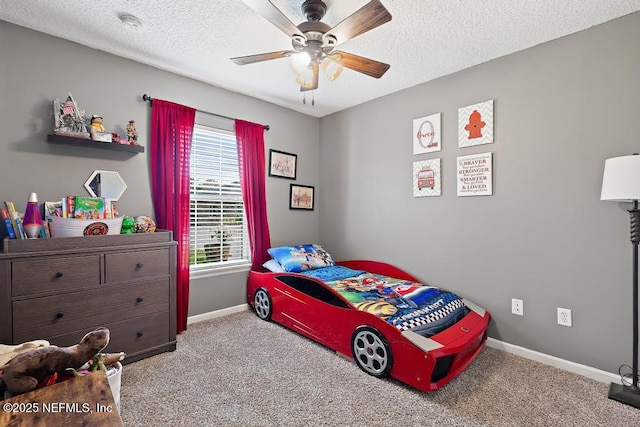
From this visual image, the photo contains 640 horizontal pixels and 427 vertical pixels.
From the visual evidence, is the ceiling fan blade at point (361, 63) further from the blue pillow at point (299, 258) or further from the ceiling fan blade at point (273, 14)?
the blue pillow at point (299, 258)

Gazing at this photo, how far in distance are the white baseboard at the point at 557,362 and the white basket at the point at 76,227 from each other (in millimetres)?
3151

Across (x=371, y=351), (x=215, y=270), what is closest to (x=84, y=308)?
(x=215, y=270)

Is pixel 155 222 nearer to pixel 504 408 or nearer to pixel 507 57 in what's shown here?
pixel 504 408

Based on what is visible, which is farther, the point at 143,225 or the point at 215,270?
the point at 215,270

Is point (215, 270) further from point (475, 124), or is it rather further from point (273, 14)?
point (475, 124)

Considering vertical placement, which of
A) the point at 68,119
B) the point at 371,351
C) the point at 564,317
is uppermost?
the point at 68,119

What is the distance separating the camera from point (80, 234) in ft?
6.90

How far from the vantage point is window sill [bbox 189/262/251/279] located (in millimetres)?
3070

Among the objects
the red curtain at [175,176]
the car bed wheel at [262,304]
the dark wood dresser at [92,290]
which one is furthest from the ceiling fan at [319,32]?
the car bed wheel at [262,304]

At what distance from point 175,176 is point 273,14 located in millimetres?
1812

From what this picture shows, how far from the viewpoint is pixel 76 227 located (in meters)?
2.09

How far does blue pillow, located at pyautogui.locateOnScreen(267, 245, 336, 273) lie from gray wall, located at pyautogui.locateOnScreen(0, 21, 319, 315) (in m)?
0.54

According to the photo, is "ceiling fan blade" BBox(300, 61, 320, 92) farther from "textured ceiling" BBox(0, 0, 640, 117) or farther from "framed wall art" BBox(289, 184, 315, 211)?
"framed wall art" BBox(289, 184, 315, 211)

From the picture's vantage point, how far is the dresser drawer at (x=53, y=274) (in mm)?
1832
